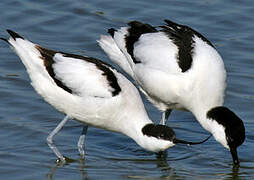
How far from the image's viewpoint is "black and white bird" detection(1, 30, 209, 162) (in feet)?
29.7

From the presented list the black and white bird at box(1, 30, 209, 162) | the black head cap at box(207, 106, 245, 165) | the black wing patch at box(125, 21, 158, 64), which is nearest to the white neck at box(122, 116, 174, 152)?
the black and white bird at box(1, 30, 209, 162)

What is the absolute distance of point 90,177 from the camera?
890cm

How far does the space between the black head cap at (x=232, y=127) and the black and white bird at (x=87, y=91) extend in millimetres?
855

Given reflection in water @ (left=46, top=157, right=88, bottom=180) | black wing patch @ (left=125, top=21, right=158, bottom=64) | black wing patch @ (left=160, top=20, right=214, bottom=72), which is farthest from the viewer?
black wing patch @ (left=125, top=21, right=158, bottom=64)

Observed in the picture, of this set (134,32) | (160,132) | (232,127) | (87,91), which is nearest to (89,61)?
(87,91)

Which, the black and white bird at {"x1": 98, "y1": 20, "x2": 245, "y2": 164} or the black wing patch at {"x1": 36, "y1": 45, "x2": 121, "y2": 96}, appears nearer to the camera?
the black wing patch at {"x1": 36, "y1": 45, "x2": 121, "y2": 96}

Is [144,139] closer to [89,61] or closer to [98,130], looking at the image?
[89,61]

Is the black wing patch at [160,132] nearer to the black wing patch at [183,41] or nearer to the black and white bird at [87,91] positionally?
the black and white bird at [87,91]

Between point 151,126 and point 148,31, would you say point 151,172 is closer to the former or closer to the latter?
point 151,126

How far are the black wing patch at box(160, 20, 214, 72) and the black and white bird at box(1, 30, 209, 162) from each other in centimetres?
78

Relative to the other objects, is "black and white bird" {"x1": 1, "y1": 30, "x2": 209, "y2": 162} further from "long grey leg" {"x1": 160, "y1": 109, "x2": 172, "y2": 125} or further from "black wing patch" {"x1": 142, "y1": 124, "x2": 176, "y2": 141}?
"long grey leg" {"x1": 160, "y1": 109, "x2": 172, "y2": 125}

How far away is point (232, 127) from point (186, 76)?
904 millimetres

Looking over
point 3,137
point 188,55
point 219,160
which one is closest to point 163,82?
point 188,55

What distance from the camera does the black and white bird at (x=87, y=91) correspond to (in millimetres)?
9062
